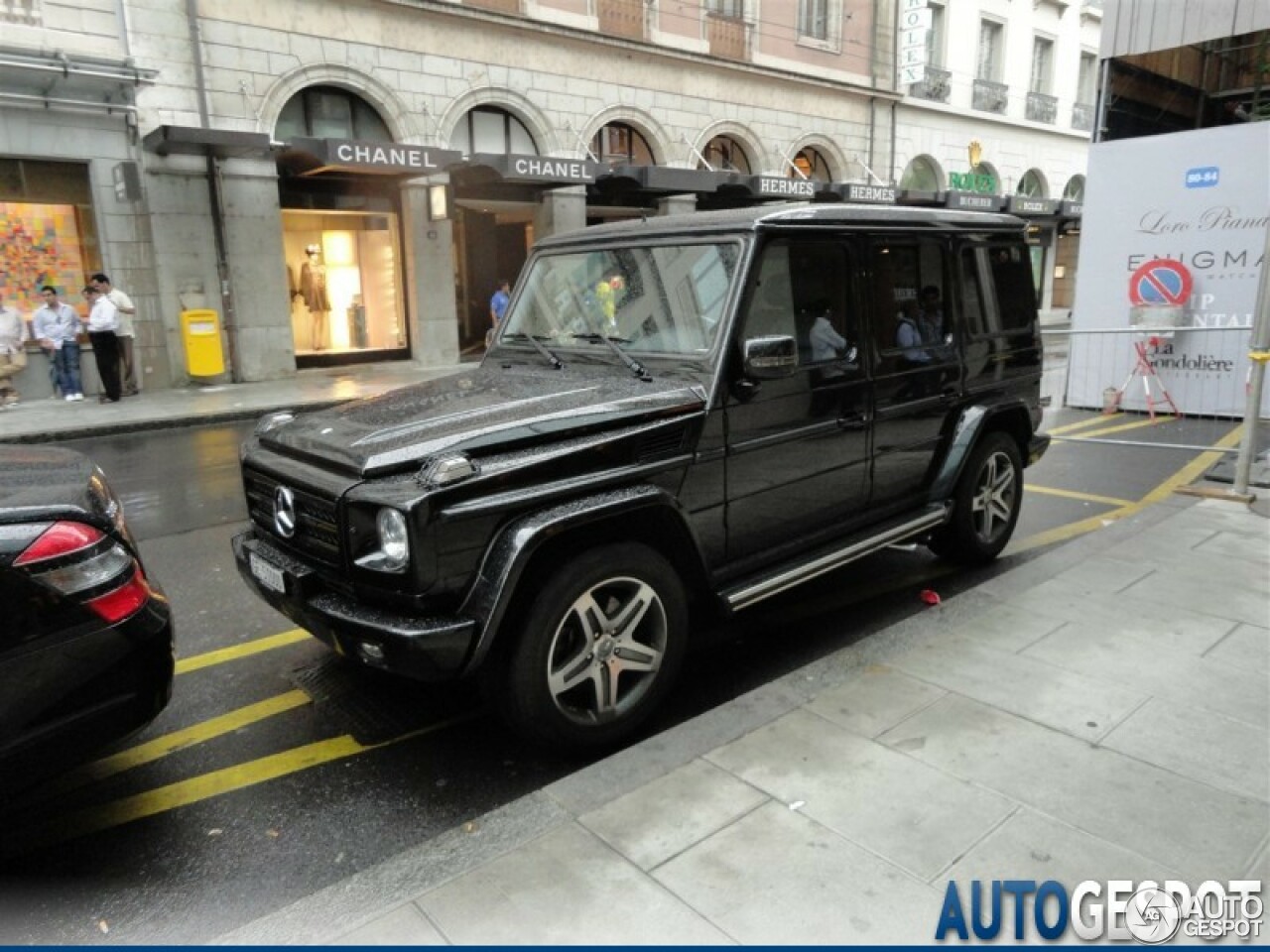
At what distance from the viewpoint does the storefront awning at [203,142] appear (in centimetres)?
1337

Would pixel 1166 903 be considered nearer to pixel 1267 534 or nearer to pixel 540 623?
pixel 540 623

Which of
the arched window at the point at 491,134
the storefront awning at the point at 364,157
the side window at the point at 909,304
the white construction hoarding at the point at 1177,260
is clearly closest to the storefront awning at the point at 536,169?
the storefront awning at the point at 364,157

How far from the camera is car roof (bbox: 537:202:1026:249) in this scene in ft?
13.1

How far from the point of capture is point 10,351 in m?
13.3

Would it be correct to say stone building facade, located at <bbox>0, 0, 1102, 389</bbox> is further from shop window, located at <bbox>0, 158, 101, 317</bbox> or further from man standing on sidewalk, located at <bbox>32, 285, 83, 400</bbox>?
man standing on sidewalk, located at <bbox>32, 285, 83, 400</bbox>

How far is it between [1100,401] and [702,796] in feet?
36.3

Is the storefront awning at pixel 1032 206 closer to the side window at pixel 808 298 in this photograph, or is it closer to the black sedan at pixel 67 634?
the side window at pixel 808 298

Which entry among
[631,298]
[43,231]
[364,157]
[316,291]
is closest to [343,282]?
[316,291]

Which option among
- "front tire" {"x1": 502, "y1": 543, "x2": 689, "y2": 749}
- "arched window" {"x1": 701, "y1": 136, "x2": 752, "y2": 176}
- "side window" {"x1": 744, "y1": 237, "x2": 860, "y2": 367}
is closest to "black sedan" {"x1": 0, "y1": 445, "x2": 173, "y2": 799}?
"front tire" {"x1": 502, "y1": 543, "x2": 689, "y2": 749}

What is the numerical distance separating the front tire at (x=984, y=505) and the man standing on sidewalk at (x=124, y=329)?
13.3 meters

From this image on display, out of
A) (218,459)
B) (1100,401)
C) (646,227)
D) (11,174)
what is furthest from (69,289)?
(1100,401)

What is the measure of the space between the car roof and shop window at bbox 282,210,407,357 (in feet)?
46.1

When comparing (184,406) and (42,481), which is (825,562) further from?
(184,406)

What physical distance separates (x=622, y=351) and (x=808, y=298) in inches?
36.2
